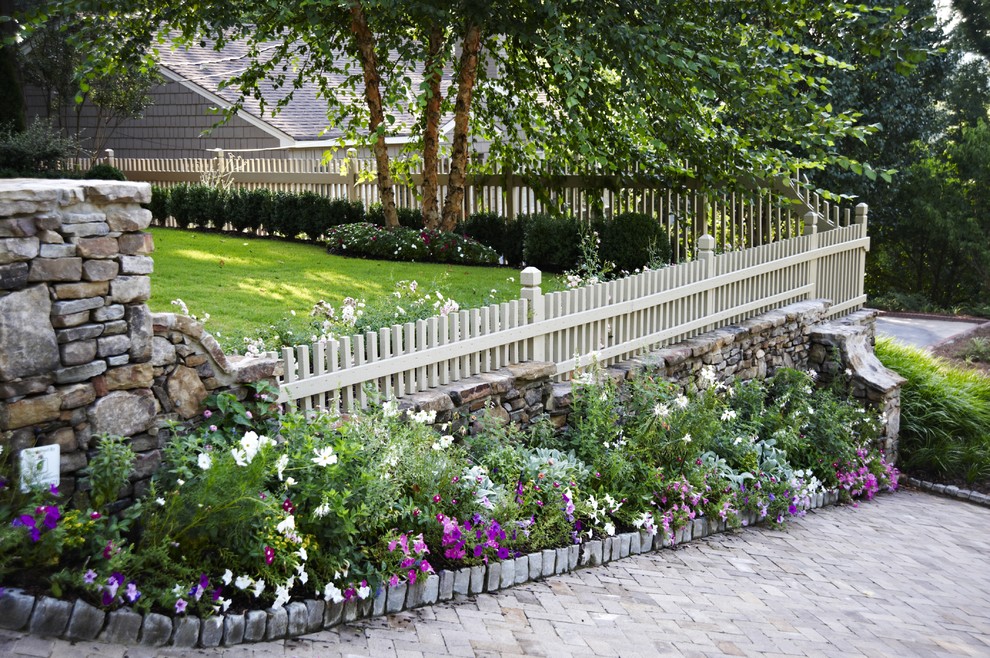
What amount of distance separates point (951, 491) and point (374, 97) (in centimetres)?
811

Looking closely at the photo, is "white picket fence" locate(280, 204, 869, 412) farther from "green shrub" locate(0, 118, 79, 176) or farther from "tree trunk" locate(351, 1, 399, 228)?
"green shrub" locate(0, 118, 79, 176)

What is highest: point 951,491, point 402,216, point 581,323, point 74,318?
point 402,216

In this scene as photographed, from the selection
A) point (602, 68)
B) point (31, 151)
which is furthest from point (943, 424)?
point (31, 151)

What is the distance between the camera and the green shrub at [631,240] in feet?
38.4

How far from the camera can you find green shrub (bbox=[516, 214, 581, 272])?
1209 cm

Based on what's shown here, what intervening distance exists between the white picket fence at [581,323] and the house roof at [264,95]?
36.0 feet

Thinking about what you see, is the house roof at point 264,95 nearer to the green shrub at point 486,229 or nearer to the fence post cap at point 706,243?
the green shrub at point 486,229

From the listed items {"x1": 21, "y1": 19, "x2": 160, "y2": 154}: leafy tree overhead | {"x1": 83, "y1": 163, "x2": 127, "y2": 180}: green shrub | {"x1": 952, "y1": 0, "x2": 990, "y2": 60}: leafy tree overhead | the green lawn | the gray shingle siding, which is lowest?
the green lawn

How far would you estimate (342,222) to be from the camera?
1398 cm

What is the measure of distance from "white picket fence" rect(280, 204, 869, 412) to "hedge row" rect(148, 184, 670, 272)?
128 cm

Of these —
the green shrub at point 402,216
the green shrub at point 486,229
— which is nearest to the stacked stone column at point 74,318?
the green shrub at point 486,229

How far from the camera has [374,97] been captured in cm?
1246

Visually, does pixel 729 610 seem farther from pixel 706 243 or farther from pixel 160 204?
pixel 160 204

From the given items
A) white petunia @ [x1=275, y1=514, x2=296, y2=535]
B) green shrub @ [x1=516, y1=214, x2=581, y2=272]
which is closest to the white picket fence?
white petunia @ [x1=275, y1=514, x2=296, y2=535]
